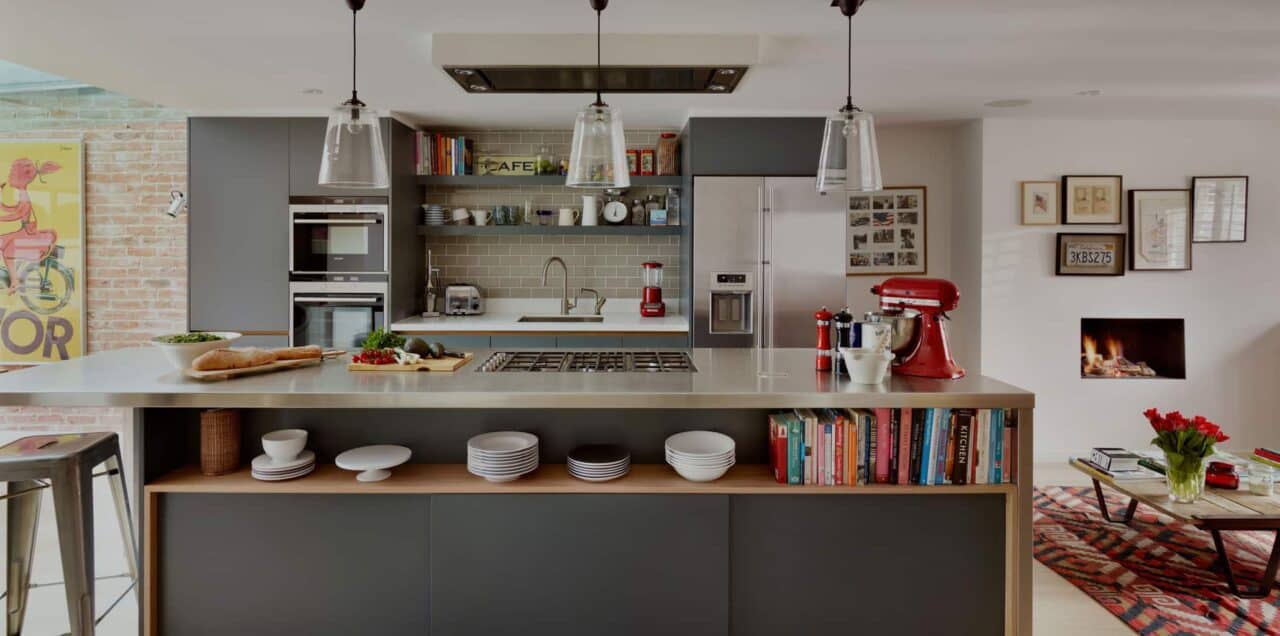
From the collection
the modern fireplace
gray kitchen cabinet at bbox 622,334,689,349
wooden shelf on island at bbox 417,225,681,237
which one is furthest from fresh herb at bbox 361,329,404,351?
the modern fireplace

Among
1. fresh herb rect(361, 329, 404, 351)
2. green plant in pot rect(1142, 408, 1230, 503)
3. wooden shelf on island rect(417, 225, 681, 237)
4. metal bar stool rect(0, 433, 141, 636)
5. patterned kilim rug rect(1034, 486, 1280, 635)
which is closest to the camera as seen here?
metal bar stool rect(0, 433, 141, 636)

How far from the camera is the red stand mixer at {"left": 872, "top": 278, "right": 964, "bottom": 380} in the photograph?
235cm

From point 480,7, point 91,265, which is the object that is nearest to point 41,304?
point 91,265

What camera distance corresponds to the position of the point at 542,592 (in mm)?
2168

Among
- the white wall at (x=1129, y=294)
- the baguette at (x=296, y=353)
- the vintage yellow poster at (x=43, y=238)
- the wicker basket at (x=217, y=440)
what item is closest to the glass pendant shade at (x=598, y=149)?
the baguette at (x=296, y=353)

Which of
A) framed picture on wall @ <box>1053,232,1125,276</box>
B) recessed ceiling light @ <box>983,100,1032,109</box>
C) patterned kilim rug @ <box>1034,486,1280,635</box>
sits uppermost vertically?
recessed ceiling light @ <box>983,100,1032,109</box>

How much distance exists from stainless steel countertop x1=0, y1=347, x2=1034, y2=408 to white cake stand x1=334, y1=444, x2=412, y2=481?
0.21 meters

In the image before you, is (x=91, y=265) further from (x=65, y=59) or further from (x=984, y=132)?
(x=984, y=132)

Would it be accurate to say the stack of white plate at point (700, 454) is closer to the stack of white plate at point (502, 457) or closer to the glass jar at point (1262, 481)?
the stack of white plate at point (502, 457)

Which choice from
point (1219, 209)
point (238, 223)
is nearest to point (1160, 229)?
point (1219, 209)

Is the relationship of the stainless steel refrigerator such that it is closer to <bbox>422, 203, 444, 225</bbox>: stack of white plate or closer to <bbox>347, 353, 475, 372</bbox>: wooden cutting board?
<bbox>422, 203, 444, 225</bbox>: stack of white plate

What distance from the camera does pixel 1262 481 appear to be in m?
3.11

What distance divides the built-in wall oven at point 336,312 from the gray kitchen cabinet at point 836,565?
3242 millimetres

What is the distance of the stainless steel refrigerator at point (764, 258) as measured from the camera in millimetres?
4590
